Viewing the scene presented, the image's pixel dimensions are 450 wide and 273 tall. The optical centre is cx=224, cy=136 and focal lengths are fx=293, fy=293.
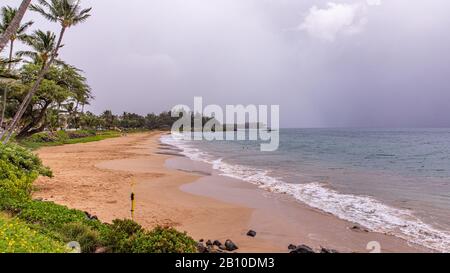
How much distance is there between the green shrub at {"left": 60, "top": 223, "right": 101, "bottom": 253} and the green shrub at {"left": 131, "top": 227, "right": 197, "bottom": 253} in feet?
3.69

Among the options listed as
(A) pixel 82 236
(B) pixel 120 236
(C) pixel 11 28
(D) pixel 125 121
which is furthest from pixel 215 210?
(D) pixel 125 121

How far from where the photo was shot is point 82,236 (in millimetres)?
7207

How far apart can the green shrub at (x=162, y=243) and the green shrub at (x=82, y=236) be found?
1125 mm

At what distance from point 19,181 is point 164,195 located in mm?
6206

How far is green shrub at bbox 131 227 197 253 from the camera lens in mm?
6293

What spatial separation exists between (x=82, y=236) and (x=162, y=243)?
233 centimetres

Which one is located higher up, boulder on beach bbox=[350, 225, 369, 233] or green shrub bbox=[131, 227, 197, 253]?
green shrub bbox=[131, 227, 197, 253]

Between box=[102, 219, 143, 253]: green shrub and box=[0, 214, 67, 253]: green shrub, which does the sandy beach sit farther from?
box=[0, 214, 67, 253]: green shrub

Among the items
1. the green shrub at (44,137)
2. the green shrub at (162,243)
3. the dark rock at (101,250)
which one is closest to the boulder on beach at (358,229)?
the green shrub at (162,243)

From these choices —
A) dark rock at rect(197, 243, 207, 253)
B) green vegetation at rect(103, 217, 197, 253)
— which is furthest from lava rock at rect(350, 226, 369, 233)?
green vegetation at rect(103, 217, 197, 253)

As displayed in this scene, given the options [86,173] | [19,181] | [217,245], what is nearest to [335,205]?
[217,245]

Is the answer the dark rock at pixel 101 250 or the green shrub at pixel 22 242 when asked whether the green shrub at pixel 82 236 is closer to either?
the dark rock at pixel 101 250

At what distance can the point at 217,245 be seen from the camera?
830cm
